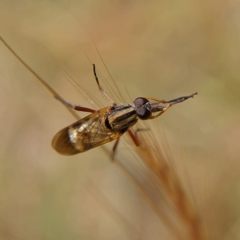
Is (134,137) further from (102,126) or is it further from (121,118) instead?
(102,126)

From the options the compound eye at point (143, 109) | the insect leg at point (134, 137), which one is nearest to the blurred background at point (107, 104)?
the compound eye at point (143, 109)

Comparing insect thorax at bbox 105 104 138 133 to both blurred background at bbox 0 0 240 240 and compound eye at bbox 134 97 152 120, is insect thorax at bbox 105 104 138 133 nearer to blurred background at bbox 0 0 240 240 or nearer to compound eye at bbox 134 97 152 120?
compound eye at bbox 134 97 152 120

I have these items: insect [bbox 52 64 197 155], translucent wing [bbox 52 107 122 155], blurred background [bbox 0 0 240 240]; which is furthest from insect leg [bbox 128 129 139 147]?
blurred background [bbox 0 0 240 240]

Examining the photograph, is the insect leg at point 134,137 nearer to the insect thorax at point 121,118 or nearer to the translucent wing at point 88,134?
the insect thorax at point 121,118

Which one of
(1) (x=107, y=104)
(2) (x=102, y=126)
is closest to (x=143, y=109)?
Answer: (2) (x=102, y=126)

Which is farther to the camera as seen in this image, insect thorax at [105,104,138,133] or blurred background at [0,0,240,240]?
blurred background at [0,0,240,240]

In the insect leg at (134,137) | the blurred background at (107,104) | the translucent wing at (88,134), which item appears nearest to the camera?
the insect leg at (134,137)
